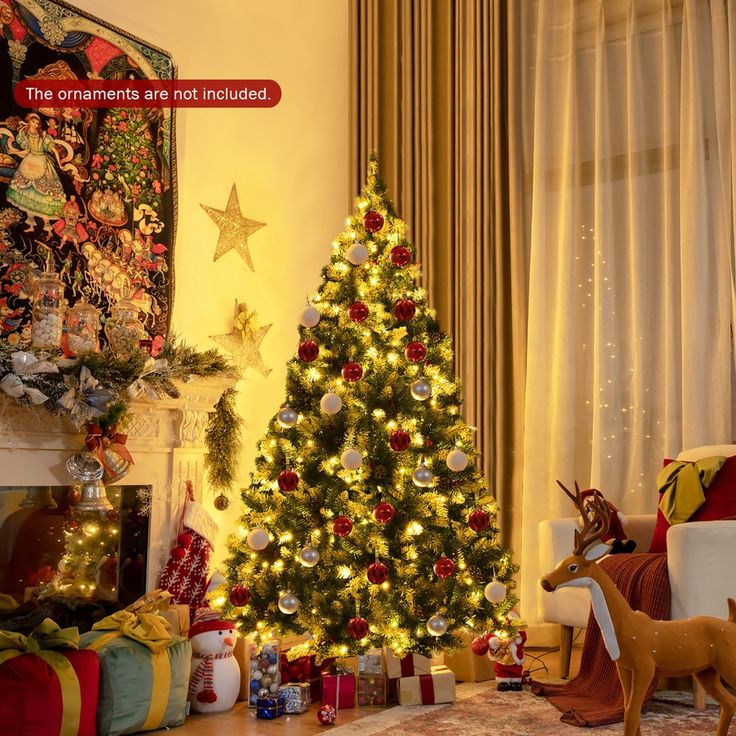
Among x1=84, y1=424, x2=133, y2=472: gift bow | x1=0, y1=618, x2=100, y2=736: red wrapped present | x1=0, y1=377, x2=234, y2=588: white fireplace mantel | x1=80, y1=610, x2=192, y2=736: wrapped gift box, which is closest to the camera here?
x1=0, y1=618, x2=100, y2=736: red wrapped present

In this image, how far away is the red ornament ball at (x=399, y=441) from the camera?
3.40 metres

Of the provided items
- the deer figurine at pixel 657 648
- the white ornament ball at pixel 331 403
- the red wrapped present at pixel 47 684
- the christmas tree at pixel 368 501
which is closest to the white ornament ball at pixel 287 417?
the christmas tree at pixel 368 501

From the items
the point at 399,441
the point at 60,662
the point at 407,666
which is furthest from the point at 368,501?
the point at 60,662

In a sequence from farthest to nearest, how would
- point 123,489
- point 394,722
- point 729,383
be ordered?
point 729,383
point 123,489
point 394,722

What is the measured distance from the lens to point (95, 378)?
11.2ft

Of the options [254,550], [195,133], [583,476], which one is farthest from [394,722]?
[195,133]

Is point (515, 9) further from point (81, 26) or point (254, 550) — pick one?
point (254, 550)

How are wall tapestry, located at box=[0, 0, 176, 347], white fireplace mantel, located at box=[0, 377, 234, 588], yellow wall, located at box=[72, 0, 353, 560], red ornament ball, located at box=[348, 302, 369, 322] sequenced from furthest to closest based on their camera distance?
yellow wall, located at box=[72, 0, 353, 560]
wall tapestry, located at box=[0, 0, 176, 347]
red ornament ball, located at box=[348, 302, 369, 322]
white fireplace mantel, located at box=[0, 377, 234, 588]

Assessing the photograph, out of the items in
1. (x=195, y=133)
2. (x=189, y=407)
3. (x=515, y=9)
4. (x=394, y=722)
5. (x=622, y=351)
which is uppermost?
(x=515, y=9)

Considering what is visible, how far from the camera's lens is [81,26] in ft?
13.4

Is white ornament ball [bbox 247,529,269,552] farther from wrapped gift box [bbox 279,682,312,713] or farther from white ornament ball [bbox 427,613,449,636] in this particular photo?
white ornament ball [bbox 427,613,449,636]

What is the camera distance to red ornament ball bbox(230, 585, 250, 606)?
133 inches

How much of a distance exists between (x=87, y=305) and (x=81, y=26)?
126 centimetres

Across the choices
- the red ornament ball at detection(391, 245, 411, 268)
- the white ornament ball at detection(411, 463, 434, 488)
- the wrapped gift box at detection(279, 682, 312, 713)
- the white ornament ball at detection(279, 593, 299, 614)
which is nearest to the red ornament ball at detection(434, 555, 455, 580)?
the white ornament ball at detection(411, 463, 434, 488)
